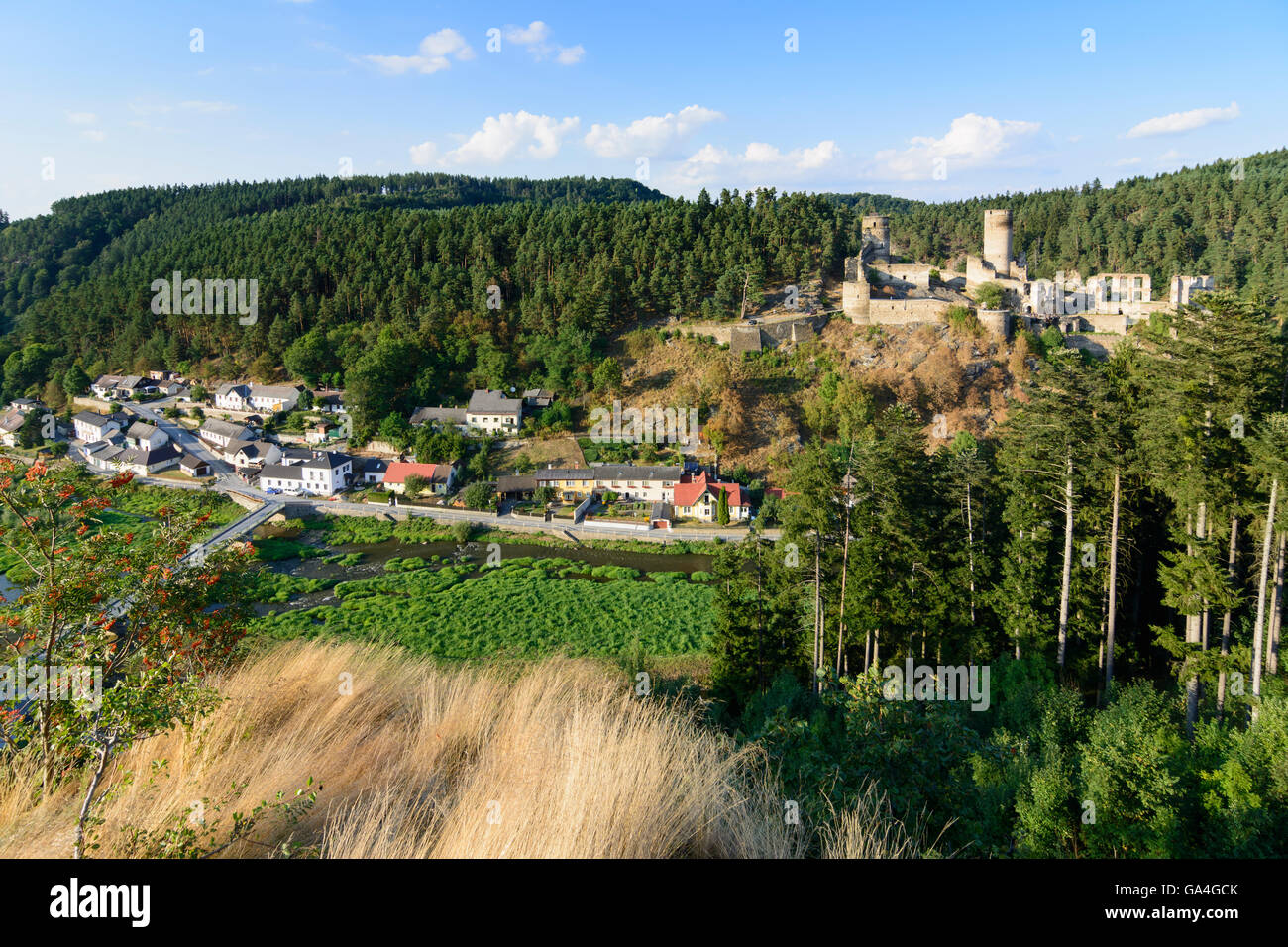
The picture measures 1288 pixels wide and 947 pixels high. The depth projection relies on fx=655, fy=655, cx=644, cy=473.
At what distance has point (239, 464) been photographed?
33344 mm

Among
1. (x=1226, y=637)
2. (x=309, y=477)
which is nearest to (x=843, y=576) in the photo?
(x=1226, y=637)

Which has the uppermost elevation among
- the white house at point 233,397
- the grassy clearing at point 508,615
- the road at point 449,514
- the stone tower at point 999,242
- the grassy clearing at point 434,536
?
the stone tower at point 999,242

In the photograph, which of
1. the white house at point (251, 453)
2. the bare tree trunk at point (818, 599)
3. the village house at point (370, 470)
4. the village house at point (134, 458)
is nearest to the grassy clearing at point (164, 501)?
the village house at point (134, 458)

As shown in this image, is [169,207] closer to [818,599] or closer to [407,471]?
[407,471]

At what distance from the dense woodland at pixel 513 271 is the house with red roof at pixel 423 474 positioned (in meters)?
5.46

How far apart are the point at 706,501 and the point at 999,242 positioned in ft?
102

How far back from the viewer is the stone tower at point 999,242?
43.0m

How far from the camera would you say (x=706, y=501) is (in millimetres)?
27391

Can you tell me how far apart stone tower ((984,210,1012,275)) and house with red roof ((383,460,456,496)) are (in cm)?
3687

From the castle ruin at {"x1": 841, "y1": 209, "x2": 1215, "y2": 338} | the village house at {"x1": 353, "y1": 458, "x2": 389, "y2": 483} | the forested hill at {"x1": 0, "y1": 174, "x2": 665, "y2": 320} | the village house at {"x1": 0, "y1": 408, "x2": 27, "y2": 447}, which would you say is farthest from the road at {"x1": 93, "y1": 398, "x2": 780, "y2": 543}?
the forested hill at {"x1": 0, "y1": 174, "x2": 665, "y2": 320}

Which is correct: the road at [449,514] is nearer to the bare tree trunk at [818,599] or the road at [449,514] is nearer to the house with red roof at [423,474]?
the house with red roof at [423,474]

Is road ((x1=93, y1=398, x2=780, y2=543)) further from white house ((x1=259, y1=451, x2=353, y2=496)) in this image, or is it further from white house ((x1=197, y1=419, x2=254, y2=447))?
white house ((x1=197, y1=419, x2=254, y2=447))

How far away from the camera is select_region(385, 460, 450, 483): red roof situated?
3031 centimetres
